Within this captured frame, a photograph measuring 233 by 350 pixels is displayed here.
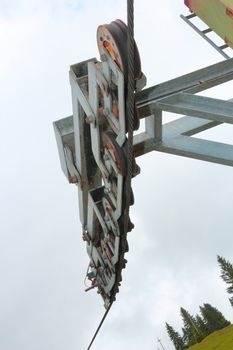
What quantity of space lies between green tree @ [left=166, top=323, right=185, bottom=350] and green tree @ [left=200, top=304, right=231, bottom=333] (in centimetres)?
574

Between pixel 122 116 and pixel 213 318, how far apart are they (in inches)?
3416

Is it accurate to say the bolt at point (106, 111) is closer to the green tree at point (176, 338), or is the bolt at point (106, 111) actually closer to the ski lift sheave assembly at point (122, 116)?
the ski lift sheave assembly at point (122, 116)

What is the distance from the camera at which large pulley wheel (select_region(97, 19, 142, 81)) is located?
392 cm

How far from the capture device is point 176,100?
4363 millimetres

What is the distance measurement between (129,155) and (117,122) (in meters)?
0.29

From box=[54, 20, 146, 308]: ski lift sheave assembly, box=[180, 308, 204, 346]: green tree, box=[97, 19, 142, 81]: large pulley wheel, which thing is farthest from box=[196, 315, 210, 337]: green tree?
box=[97, 19, 142, 81]: large pulley wheel

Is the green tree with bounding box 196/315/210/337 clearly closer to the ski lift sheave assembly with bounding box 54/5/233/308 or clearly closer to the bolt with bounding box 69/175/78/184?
the bolt with bounding box 69/175/78/184

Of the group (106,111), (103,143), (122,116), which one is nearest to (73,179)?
(103,143)

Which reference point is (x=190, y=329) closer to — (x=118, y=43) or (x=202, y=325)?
(x=202, y=325)

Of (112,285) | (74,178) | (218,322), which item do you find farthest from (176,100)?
(218,322)

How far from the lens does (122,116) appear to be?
411cm

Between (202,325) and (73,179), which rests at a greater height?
(73,179)

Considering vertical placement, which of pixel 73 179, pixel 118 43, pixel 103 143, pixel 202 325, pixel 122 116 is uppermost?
pixel 73 179

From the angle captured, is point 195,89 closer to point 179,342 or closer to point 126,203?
point 126,203
